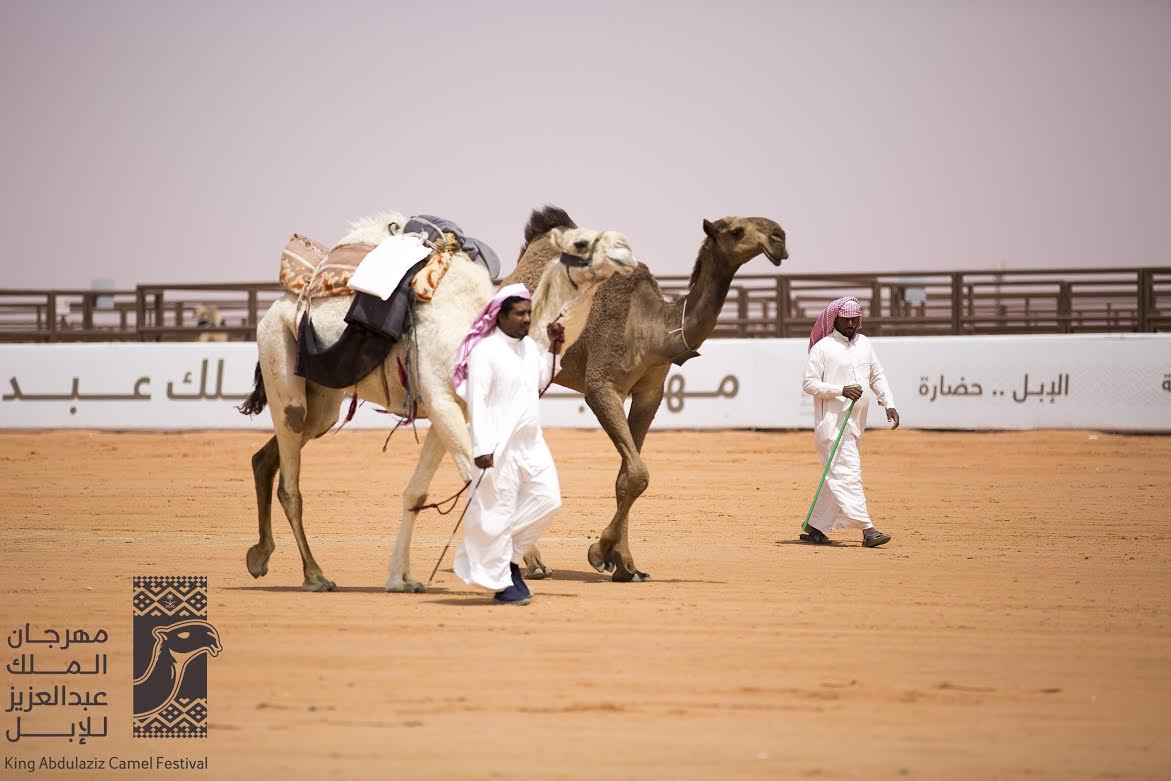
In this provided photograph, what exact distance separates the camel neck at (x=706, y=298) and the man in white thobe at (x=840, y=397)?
7.13 ft

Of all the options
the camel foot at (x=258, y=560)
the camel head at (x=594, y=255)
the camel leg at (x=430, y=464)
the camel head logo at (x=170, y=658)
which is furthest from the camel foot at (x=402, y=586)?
the camel head at (x=594, y=255)

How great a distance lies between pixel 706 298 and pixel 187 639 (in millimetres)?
4346

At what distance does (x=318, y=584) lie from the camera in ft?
28.0

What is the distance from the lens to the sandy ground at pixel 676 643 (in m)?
4.88

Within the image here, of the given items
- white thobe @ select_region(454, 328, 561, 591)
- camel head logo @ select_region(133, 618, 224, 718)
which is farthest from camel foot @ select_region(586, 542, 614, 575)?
camel head logo @ select_region(133, 618, 224, 718)

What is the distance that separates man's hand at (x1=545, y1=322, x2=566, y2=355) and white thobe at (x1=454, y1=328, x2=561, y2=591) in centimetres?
67

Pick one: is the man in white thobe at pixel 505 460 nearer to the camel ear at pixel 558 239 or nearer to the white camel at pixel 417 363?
the white camel at pixel 417 363

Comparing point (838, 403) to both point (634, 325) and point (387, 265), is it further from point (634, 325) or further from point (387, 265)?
→ point (387, 265)

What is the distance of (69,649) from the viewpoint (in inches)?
254

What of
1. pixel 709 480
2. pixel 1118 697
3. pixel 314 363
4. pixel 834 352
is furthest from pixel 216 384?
pixel 1118 697

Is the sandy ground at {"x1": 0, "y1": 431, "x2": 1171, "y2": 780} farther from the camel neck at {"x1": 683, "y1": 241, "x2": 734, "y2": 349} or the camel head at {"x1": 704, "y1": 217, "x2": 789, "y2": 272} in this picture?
the camel head at {"x1": 704, "y1": 217, "x2": 789, "y2": 272}

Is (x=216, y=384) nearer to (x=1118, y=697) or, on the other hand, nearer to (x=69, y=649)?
(x=69, y=649)

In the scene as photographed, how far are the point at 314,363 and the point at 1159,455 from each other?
1230 centimetres

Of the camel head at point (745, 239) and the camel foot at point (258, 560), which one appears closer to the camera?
the camel foot at point (258, 560)
